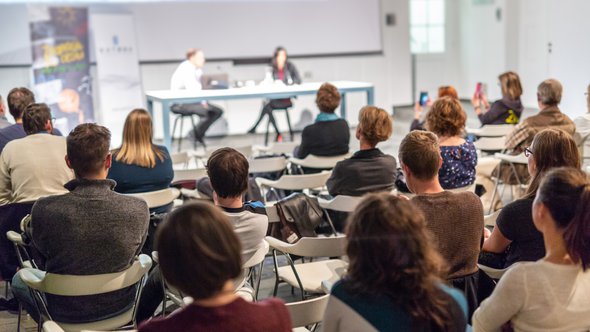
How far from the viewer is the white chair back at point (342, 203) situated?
3.93 metres

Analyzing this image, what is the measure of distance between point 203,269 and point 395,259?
471mm

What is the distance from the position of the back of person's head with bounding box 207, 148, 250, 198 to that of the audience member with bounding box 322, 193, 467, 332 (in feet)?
4.17

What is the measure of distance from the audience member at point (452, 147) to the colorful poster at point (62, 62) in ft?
19.3

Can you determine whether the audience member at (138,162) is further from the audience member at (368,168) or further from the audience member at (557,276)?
the audience member at (557,276)

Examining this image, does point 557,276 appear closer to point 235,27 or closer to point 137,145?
point 137,145

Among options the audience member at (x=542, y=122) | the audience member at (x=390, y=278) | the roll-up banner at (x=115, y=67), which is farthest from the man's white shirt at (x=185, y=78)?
the audience member at (x=390, y=278)

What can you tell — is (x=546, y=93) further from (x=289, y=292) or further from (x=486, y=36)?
(x=486, y=36)

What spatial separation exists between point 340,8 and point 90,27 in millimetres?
3771

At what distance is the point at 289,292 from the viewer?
170 inches

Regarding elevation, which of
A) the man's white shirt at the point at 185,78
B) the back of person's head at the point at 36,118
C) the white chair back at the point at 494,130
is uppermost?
the man's white shirt at the point at 185,78

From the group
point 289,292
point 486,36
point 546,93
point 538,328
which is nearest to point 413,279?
point 538,328

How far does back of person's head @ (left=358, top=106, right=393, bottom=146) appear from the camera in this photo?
4.14m

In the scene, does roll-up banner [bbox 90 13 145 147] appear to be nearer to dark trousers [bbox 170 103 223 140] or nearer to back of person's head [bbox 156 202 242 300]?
dark trousers [bbox 170 103 223 140]

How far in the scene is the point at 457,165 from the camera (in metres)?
4.18
